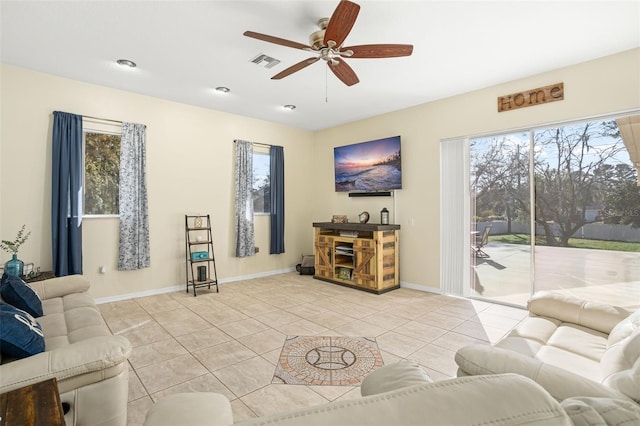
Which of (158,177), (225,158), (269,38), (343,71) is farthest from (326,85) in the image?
(158,177)

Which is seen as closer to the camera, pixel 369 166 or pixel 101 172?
pixel 101 172

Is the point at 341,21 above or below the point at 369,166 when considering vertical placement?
above

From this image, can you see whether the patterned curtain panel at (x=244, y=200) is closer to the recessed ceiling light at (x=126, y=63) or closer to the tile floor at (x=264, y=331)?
the tile floor at (x=264, y=331)

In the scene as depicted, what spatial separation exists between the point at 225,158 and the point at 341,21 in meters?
3.76

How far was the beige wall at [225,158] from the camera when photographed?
370cm

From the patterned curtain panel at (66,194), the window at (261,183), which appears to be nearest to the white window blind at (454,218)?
the window at (261,183)

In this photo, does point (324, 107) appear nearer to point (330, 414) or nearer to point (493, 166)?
point (493, 166)

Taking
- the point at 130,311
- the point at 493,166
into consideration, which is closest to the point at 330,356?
the point at 130,311

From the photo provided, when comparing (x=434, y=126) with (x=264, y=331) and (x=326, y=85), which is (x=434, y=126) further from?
(x=264, y=331)

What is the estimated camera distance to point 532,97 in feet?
12.8

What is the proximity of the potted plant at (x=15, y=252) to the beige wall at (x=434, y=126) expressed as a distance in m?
4.66

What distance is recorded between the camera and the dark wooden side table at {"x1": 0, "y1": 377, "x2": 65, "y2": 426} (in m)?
1.07

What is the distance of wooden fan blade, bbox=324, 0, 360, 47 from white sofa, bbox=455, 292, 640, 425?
2149 mm

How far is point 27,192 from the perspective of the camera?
383 cm
